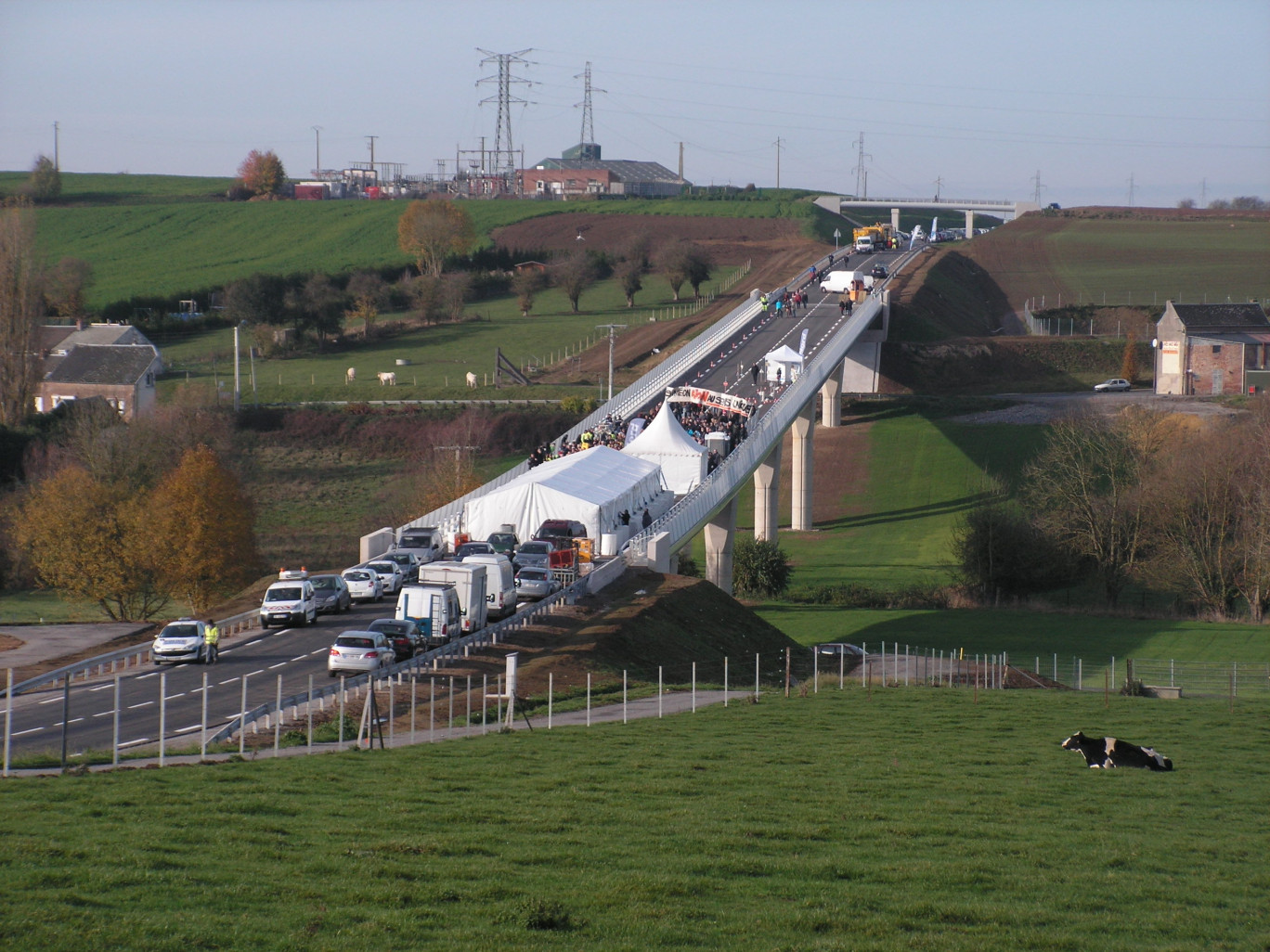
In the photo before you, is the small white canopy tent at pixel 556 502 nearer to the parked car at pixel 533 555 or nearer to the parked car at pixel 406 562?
the parked car at pixel 406 562

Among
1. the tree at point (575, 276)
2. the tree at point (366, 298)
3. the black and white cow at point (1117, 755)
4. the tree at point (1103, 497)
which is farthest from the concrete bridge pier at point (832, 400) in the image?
the black and white cow at point (1117, 755)

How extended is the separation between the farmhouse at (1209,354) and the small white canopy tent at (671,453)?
187ft

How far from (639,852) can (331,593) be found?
98.2ft

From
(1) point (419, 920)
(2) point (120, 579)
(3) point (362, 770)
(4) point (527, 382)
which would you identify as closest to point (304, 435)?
(4) point (527, 382)

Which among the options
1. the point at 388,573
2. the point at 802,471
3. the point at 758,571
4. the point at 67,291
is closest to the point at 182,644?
the point at 388,573

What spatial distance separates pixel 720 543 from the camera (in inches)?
2648

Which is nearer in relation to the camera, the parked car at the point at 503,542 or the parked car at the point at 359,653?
the parked car at the point at 359,653

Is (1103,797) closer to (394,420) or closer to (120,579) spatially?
(120,579)

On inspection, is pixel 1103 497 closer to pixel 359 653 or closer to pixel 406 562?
pixel 406 562

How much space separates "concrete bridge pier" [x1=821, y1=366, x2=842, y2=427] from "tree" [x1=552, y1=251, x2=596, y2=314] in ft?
152

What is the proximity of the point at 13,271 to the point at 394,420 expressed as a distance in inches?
1045

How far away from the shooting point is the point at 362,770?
1980 cm

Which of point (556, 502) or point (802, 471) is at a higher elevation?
point (556, 502)

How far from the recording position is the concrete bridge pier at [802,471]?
292 ft
